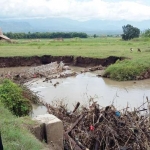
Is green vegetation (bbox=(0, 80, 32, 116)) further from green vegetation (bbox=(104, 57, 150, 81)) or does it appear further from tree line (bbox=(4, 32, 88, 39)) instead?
tree line (bbox=(4, 32, 88, 39))

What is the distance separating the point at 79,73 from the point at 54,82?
3.26 meters

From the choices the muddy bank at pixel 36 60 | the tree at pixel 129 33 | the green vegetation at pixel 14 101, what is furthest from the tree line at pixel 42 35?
the green vegetation at pixel 14 101

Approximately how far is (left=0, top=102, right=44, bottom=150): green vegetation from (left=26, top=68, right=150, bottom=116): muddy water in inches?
163

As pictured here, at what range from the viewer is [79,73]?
19.1 metres

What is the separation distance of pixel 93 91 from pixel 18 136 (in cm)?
868

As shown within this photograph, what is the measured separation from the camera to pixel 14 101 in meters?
9.52

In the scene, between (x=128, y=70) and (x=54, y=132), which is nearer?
(x=54, y=132)

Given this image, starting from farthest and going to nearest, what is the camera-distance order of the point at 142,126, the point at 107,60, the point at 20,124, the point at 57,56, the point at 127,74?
1. the point at 57,56
2. the point at 107,60
3. the point at 127,74
4. the point at 142,126
5. the point at 20,124

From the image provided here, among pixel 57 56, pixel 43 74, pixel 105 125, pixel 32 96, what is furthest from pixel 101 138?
pixel 57 56

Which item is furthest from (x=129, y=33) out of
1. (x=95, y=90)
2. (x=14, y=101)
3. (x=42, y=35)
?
(x=14, y=101)

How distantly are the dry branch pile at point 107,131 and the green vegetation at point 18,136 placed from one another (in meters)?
1.01

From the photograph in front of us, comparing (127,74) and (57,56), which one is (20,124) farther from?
(57,56)

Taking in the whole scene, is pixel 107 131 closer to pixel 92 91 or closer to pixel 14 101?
pixel 14 101

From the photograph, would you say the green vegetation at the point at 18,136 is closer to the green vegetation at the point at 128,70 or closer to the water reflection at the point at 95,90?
the water reflection at the point at 95,90
